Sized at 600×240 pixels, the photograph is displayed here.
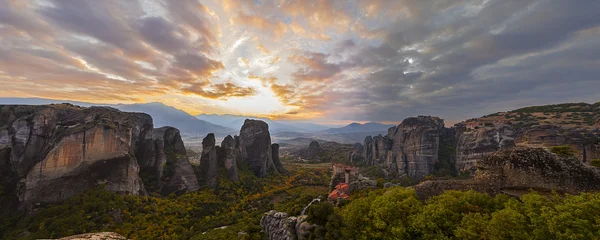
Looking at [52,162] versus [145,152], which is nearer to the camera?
[52,162]

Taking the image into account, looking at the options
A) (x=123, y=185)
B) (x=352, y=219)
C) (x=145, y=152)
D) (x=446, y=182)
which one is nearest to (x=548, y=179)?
(x=446, y=182)

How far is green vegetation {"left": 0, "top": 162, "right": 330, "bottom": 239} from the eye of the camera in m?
29.3

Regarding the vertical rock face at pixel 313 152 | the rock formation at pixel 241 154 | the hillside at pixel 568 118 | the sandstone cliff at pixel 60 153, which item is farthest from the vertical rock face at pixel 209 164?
the vertical rock face at pixel 313 152

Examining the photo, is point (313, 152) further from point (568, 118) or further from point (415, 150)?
point (568, 118)

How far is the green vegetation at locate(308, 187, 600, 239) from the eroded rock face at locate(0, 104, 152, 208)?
4641 centimetres

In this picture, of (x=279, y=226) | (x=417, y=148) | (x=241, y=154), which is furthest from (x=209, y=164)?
(x=417, y=148)

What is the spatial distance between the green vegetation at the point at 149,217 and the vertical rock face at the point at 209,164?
4964 mm

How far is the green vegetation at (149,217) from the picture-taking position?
1152 inches

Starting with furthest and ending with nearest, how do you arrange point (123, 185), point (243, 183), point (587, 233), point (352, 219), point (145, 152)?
point (243, 183) → point (145, 152) → point (123, 185) → point (352, 219) → point (587, 233)

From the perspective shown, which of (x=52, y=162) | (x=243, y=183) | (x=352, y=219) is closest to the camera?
(x=352, y=219)

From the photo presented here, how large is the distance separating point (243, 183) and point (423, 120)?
79734 mm

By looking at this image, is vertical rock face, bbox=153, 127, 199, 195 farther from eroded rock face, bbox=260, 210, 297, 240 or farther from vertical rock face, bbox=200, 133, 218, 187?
eroded rock face, bbox=260, 210, 297, 240

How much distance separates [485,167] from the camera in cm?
1683

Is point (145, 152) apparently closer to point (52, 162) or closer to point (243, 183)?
point (52, 162)
